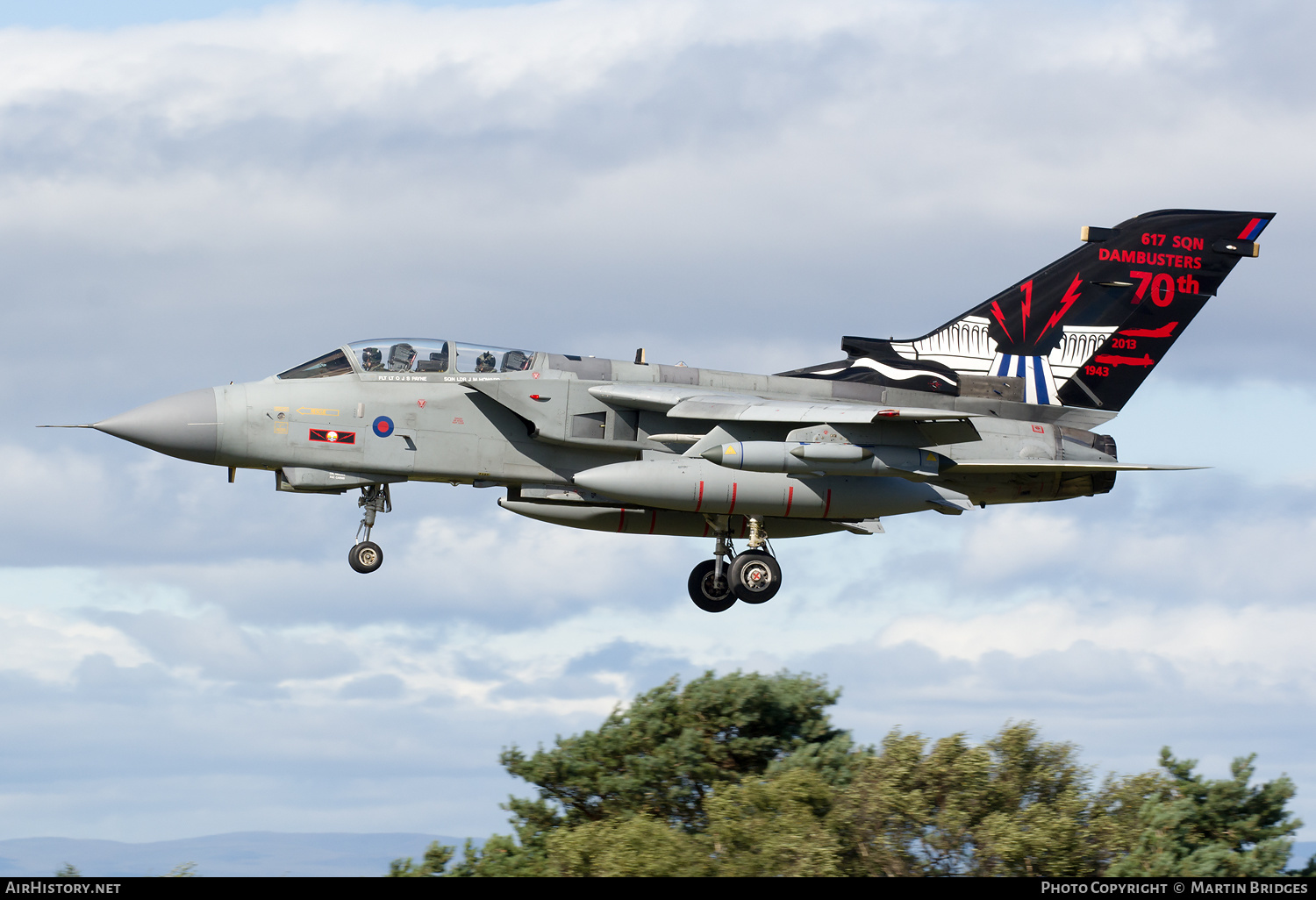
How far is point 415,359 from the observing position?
19.9m

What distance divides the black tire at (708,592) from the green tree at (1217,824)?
6.87 m

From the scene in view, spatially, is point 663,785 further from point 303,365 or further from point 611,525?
point 303,365

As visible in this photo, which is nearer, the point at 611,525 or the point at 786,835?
the point at 786,835

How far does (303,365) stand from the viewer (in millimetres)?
19703

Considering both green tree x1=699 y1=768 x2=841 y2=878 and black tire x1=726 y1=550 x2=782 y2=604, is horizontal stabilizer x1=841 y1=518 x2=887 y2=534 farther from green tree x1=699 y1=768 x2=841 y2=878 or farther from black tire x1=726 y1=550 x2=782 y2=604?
green tree x1=699 y1=768 x2=841 y2=878

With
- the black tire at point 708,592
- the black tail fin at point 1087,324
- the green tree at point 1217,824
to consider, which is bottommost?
the green tree at point 1217,824

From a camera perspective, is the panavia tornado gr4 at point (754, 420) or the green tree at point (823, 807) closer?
the green tree at point (823, 807)

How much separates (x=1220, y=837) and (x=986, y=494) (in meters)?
5.73

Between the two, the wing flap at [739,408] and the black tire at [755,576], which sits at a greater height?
the wing flap at [739,408]

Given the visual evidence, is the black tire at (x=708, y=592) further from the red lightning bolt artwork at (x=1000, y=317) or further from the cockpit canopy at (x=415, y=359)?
the red lightning bolt artwork at (x=1000, y=317)

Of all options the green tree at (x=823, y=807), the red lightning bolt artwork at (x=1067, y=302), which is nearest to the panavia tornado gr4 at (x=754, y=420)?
the red lightning bolt artwork at (x=1067, y=302)

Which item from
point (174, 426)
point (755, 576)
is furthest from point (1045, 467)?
point (174, 426)

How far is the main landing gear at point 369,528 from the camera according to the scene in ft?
64.4
